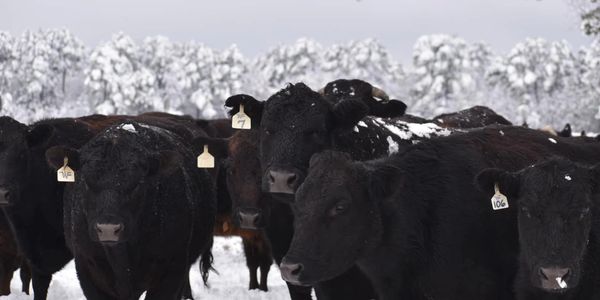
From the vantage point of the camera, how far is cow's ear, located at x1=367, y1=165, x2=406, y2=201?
589 centimetres

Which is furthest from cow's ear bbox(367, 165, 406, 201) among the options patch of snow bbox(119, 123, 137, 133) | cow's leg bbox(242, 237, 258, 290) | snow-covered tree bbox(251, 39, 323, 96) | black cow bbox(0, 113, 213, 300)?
snow-covered tree bbox(251, 39, 323, 96)

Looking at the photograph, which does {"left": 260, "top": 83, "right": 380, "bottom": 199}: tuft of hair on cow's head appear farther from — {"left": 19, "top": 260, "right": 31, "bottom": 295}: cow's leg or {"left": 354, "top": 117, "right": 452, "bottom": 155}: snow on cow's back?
{"left": 19, "top": 260, "right": 31, "bottom": 295}: cow's leg

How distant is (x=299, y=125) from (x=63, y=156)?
1850 mm

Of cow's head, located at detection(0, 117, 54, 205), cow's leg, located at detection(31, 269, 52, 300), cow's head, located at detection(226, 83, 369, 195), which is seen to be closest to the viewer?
cow's head, located at detection(226, 83, 369, 195)

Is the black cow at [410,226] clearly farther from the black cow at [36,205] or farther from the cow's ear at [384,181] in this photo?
the black cow at [36,205]

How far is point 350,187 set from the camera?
19.1ft

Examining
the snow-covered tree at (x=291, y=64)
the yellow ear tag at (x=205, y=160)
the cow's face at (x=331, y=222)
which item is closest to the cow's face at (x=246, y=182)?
the yellow ear tag at (x=205, y=160)

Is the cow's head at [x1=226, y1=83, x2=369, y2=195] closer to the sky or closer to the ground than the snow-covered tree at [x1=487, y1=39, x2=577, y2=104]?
Result: closer to the sky

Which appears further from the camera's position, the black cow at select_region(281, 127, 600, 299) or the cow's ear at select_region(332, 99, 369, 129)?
the cow's ear at select_region(332, 99, 369, 129)

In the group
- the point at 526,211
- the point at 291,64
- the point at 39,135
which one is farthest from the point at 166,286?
the point at 291,64

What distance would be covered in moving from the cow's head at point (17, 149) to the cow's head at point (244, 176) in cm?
156

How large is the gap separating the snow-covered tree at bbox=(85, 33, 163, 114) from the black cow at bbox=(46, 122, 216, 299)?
65665 mm

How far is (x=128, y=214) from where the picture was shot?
6449 millimetres

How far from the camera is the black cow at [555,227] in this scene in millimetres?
5543
